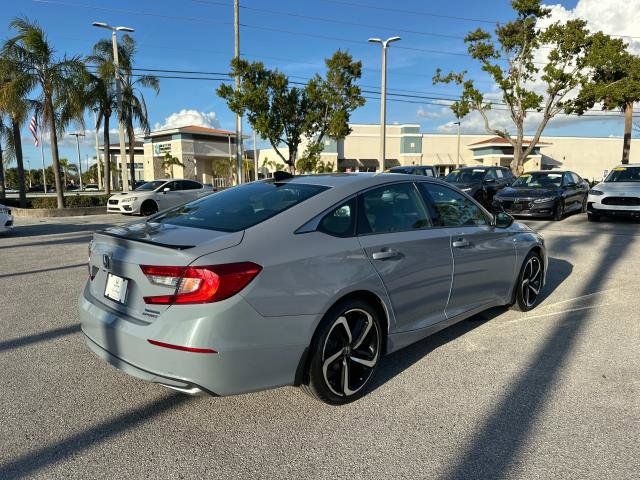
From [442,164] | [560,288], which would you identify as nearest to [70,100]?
[560,288]

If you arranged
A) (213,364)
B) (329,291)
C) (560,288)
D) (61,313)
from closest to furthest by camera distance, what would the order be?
(213,364), (329,291), (61,313), (560,288)

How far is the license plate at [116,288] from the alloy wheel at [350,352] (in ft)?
4.12

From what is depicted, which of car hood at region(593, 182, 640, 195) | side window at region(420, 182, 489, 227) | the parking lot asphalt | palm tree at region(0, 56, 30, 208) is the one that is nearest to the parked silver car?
car hood at region(593, 182, 640, 195)

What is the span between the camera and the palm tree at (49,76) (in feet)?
58.6

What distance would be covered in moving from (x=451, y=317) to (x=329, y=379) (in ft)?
4.47

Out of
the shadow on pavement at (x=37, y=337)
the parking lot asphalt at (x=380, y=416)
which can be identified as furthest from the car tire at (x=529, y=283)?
the shadow on pavement at (x=37, y=337)

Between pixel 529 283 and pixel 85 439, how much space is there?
4.39 metres

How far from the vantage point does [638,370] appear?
3.82 meters

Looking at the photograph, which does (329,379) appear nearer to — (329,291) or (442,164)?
(329,291)

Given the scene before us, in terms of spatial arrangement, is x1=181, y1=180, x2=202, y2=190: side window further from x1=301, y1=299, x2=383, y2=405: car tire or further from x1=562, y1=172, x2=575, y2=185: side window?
x1=301, y1=299, x2=383, y2=405: car tire

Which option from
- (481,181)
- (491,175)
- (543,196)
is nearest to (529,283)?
(543,196)

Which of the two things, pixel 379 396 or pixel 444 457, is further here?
pixel 379 396

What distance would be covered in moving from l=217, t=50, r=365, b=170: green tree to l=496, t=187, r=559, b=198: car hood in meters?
10.1

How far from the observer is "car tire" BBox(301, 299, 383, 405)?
303 cm
